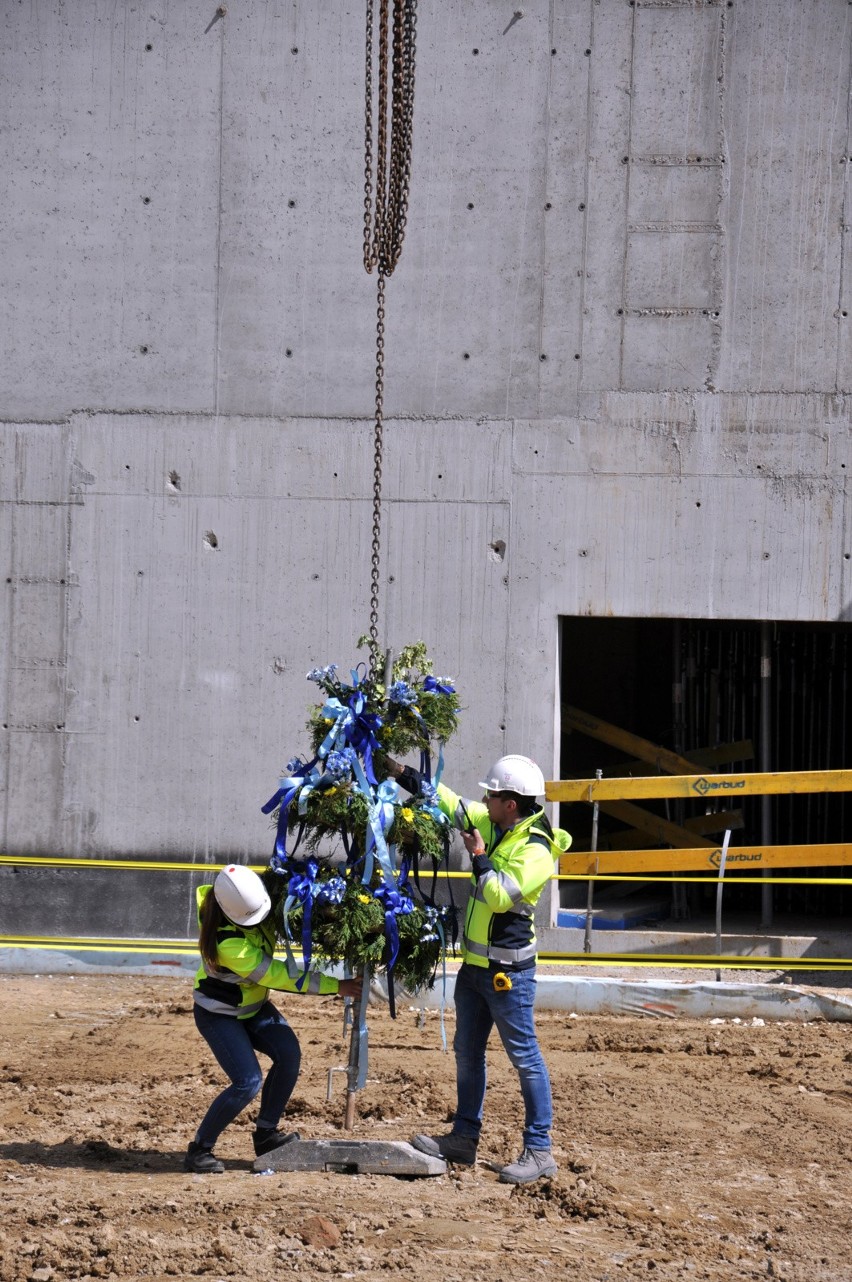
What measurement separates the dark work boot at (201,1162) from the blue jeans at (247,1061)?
0.13 ft

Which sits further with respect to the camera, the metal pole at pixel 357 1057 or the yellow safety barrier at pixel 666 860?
the yellow safety barrier at pixel 666 860

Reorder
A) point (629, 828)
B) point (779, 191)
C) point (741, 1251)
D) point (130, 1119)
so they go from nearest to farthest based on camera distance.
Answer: point (741, 1251) < point (130, 1119) < point (779, 191) < point (629, 828)

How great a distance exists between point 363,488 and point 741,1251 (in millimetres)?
7561

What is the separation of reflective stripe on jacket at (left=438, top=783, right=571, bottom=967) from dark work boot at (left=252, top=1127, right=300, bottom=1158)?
1.22 metres

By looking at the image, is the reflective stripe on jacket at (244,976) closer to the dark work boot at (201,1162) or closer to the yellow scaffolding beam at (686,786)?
the dark work boot at (201,1162)

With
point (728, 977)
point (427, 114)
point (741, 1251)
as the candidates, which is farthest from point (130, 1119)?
point (427, 114)

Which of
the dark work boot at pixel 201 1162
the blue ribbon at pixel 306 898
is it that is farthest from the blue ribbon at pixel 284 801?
the dark work boot at pixel 201 1162

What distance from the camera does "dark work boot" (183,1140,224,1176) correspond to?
657 centimetres

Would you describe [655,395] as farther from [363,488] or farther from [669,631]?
[669,631]

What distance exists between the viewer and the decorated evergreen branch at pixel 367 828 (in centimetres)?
645

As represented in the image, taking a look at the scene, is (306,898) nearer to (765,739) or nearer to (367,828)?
(367,828)

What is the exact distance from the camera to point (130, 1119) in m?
7.64

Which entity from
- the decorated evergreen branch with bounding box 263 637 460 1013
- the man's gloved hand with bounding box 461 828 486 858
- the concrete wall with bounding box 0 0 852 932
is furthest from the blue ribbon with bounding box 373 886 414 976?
the concrete wall with bounding box 0 0 852 932

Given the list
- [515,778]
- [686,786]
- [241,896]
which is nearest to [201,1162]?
[241,896]
